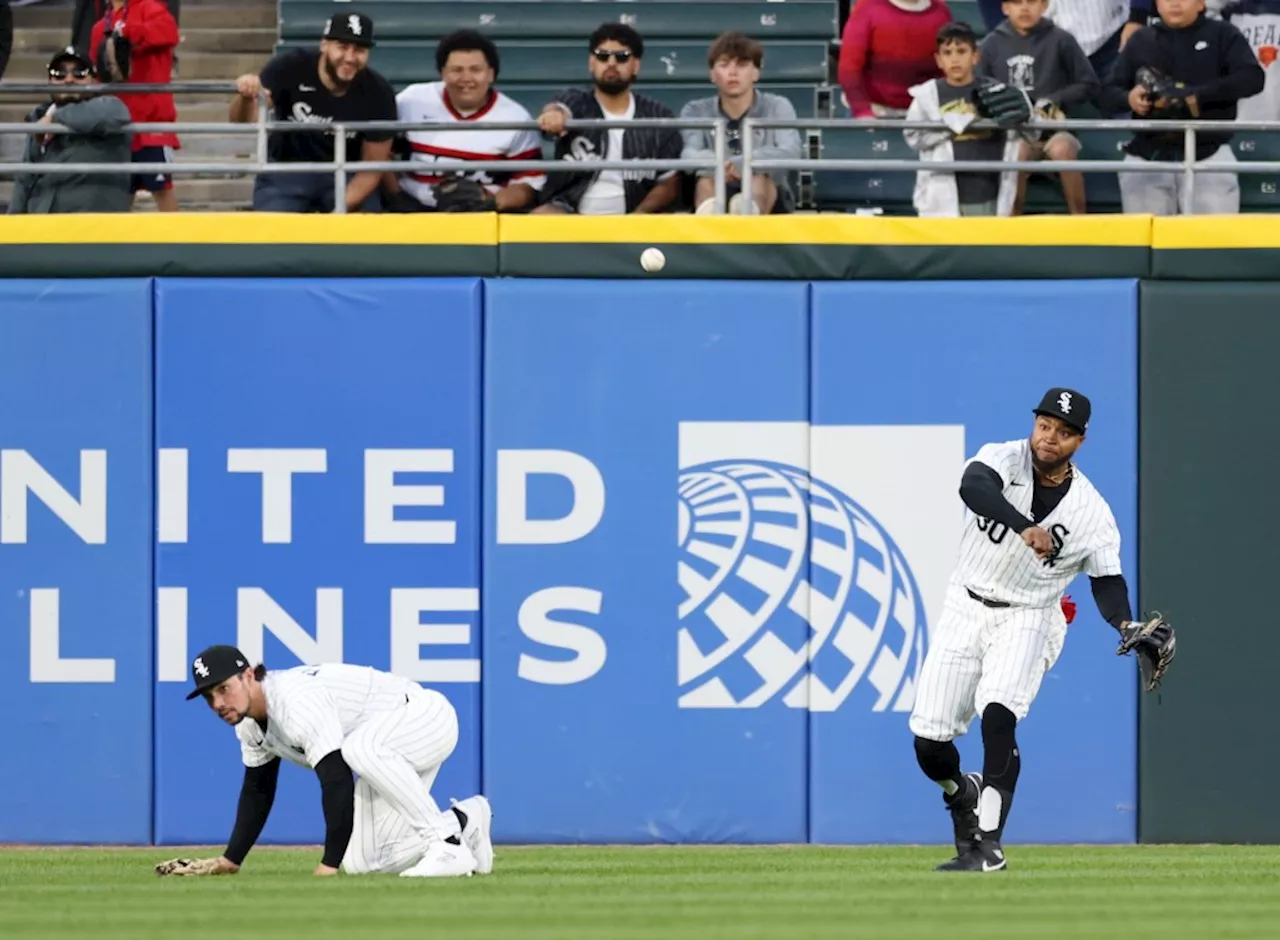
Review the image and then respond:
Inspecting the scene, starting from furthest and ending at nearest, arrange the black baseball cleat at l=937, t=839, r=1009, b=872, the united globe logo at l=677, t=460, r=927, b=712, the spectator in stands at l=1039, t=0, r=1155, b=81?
the spectator in stands at l=1039, t=0, r=1155, b=81
the united globe logo at l=677, t=460, r=927, b=712
the black baseball cleat at l=937, t=839, r=1009, b=872

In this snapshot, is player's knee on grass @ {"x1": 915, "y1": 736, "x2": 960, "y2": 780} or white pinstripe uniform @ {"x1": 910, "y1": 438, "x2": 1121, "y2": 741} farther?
player's knee on grass @ {"x1": 915, "y1": 736, "x2": 960, "y2": 780}

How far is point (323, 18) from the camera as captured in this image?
1619 cm

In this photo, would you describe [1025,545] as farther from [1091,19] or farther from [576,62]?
[576,62]

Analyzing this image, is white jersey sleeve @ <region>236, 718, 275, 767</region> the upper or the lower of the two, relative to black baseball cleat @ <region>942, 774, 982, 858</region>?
upper

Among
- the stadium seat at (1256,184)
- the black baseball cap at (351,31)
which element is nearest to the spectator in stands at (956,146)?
the stadium seat at (1256,184)

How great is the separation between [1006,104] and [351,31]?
352cm

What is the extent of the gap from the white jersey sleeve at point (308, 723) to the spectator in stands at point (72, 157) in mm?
4393

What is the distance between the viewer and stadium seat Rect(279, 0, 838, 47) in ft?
51.8

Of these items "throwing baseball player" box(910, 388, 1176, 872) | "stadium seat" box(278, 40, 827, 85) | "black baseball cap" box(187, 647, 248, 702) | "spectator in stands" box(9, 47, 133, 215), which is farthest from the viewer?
"stadium seat" box(278, 40, 827, 85)

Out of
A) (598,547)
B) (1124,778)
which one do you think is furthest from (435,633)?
(1124,778)

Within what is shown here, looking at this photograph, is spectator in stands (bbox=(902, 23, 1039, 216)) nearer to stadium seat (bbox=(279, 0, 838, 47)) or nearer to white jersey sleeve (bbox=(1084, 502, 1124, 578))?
stadium seat (bbox=(279, 0, 838, 47))

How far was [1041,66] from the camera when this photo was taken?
12867 mm

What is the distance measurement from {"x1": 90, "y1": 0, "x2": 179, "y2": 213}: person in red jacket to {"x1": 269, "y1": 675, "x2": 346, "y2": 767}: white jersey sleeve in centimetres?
496

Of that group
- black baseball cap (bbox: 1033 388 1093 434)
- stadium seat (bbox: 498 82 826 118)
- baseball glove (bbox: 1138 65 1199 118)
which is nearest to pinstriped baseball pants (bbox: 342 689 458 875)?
black baseball cap (bbox: 1033 388 1093 434)
